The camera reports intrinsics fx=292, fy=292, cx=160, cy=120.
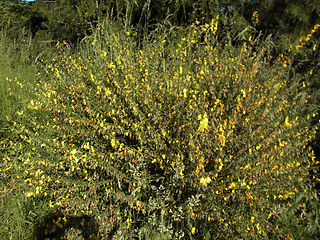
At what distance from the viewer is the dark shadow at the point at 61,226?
7.54 feet

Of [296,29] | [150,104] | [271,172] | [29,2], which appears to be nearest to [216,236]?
[271,172]

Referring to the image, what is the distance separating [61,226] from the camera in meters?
2.29

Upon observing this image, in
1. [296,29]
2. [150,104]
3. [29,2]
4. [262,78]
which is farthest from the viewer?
[29,2]

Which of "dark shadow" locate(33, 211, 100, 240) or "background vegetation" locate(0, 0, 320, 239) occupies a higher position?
"background vegetation" locate(0, 0, 320, 239)

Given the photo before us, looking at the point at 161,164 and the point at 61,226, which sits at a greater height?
the point at 161,164

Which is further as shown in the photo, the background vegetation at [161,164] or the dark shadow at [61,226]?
the dark shadow at [61,226]

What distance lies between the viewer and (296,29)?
4.45m

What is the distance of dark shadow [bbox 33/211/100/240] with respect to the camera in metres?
2.30

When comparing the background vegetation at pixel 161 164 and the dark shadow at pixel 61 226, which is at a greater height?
the background vegetation at pixel 161 164

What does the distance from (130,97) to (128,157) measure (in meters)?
0.48

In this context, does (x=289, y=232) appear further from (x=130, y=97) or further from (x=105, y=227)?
(x=130, y=97)

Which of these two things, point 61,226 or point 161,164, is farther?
point 61,226

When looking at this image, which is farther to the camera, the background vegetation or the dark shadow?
the dark shadow

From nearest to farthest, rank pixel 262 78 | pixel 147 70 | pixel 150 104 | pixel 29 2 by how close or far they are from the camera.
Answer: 1. pixel 150 104
2. pixel 147 70
3. pixel 262 78
4. pixel 29 2
